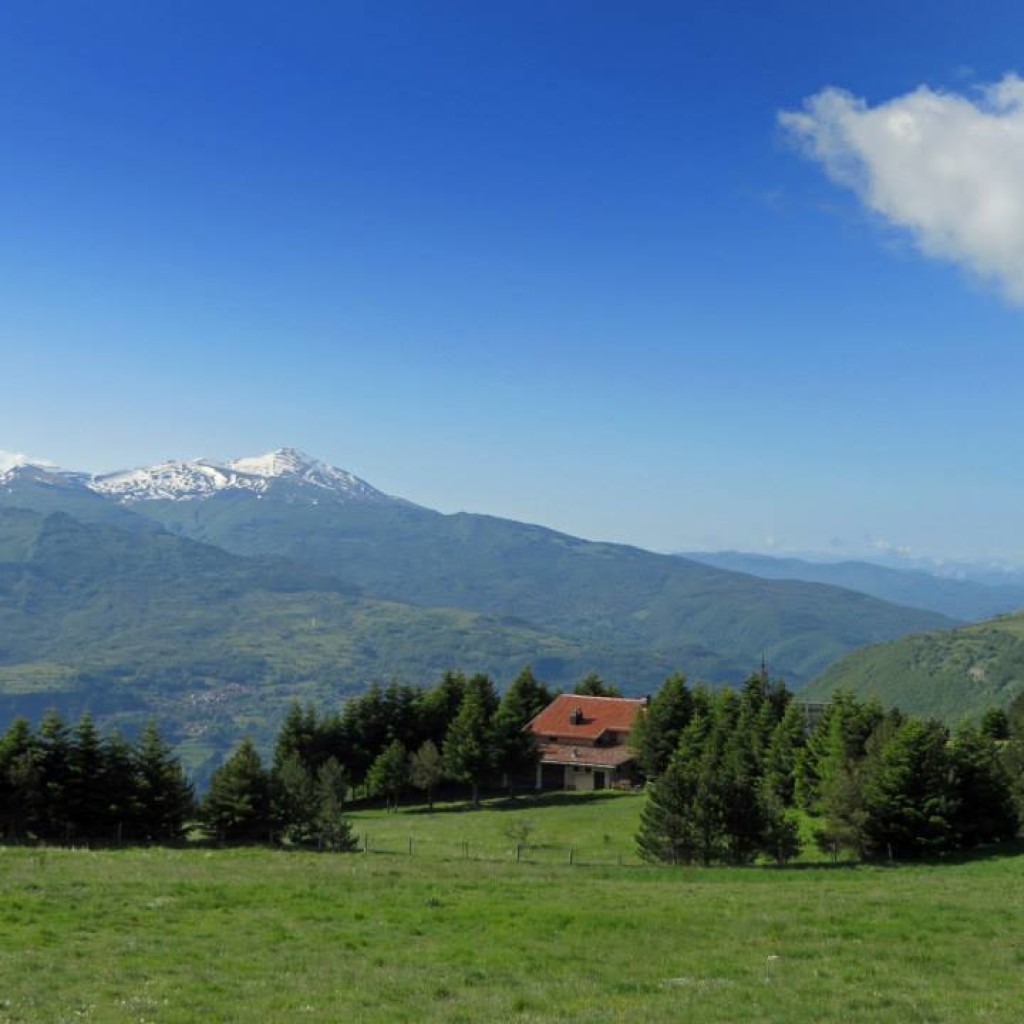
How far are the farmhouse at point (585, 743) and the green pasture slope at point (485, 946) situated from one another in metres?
48.6

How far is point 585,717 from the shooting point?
314ft

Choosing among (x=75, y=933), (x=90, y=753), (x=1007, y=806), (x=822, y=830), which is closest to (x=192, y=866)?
(x=75, y=933)

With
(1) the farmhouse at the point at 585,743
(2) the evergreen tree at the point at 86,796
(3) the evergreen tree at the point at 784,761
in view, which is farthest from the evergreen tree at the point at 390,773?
(3) the evergreen tree at the point at 784,761

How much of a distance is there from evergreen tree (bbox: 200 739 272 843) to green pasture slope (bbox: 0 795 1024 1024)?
15.4m

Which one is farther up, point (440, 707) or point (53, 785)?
point (440, 707)

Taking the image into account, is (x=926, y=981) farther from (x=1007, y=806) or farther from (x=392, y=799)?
(x=392, y=799)

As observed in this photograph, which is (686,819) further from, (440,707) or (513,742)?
(440,707)

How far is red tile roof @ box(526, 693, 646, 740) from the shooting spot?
93.4 metres

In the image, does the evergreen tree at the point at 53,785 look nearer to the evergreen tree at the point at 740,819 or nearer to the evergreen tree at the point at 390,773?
the evergreen tree at the point at 390,773

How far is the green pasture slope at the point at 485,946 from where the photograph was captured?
62.6 feet

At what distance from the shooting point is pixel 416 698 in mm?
99562

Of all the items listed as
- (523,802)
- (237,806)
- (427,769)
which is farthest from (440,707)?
(237,806)

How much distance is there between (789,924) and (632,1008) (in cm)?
1000

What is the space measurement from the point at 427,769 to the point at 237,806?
2863 centimetres
